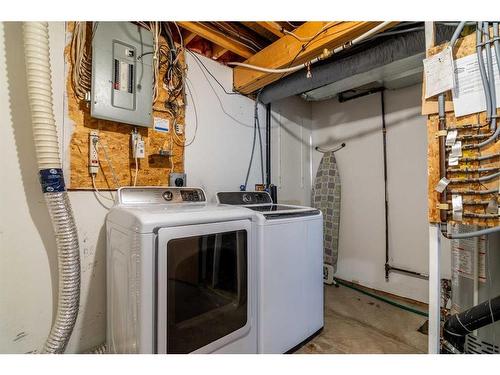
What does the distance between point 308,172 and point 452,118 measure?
2.31 m

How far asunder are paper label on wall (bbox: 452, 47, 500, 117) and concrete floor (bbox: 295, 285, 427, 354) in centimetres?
172

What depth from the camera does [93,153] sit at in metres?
1.64

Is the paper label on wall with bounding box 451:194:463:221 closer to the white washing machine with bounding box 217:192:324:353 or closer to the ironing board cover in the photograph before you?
the white washing machine with bounding box 217:192:324:353

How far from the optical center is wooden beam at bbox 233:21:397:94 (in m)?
1.60

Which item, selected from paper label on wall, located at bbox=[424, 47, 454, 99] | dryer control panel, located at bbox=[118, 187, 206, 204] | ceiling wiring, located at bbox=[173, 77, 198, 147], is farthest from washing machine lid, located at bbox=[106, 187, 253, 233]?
paper label on wall, located at bbox=[424, 47, 454, 99]

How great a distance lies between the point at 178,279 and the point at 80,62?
150 cm

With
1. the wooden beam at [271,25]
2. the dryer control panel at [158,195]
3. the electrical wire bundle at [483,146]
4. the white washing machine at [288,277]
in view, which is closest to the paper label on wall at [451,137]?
the electrical wire bundle at [483,146]

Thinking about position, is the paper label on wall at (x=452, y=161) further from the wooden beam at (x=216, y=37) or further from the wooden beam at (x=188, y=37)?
the wooden beam at (x=188, y=37)

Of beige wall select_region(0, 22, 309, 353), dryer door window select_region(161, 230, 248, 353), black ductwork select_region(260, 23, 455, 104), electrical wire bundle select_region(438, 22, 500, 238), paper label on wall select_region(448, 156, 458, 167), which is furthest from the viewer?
black ductwork select_region(260, 23, 455, 104)

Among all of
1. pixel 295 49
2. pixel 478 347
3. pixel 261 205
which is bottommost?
pixel 478 347

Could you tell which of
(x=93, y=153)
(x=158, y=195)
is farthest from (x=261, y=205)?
(x=93, y=153)

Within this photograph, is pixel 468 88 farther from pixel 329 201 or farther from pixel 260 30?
pixel 329 201

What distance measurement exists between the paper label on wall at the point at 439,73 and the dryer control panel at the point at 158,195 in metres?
1.58

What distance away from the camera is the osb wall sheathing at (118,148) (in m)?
1.60
